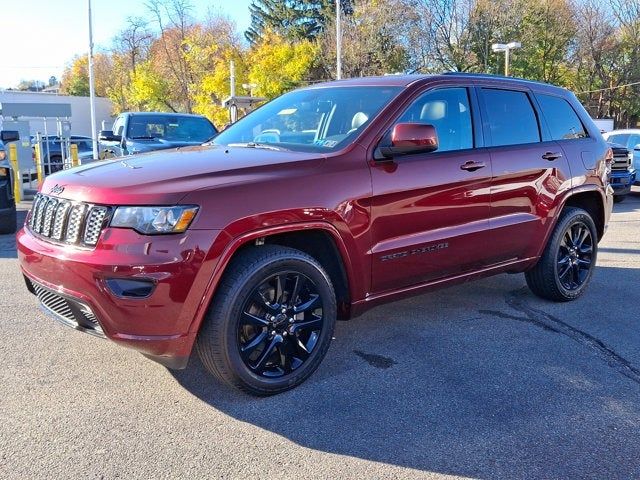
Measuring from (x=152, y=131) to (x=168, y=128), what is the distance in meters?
0.33

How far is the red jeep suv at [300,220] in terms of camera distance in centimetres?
303

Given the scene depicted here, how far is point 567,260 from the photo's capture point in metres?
5.31

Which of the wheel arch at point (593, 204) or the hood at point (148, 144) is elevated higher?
the hood at point (148, 144)

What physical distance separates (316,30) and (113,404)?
49.8m

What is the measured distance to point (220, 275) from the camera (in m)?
3.14

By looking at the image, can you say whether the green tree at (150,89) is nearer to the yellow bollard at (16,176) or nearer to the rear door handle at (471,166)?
the yellow bollard at (16,176)

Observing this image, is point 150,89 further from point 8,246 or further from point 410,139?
point 410,139

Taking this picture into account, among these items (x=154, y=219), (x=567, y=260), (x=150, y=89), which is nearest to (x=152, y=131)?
(x=567, y=260)

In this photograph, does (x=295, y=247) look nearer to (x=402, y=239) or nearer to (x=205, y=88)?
(x=402, y=239)

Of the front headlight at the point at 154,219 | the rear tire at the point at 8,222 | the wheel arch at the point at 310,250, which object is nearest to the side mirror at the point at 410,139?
the wheel arch at the point at 310,250

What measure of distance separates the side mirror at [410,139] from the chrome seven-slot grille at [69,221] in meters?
1.72

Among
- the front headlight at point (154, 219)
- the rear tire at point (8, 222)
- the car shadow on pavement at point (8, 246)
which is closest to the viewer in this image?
the front headlight at point (154, 219)

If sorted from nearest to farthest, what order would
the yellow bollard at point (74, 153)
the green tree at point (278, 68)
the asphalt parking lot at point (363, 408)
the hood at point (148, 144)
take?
the asphalt parking lot at point (363, 408) → the hood at point (148, 144) → the yellow bollard at point (74, 153) → the green tree at point (278, 68)

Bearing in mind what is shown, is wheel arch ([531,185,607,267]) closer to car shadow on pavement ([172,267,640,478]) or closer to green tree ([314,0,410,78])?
car shadow on pavement ([172,267,640,478])
